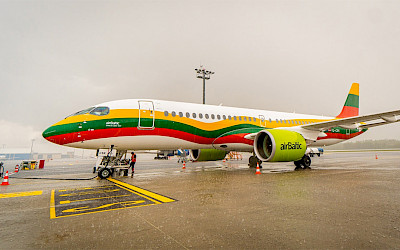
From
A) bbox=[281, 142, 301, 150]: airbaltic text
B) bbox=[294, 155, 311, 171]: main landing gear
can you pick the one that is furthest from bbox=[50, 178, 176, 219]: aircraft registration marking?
bbox=[294, 155, 311, 171]: main landing gear

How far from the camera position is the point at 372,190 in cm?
612

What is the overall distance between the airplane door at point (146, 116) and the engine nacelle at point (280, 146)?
567 centimetres

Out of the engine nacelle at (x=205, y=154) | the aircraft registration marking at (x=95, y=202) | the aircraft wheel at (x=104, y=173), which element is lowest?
the aircraft registration marking at (x=95, y=202)

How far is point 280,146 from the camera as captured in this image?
10.6m

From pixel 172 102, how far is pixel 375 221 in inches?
393

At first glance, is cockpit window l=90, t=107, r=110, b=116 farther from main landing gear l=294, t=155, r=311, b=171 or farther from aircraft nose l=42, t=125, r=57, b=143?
main landing gear l=294, t=155, r=311, b=171

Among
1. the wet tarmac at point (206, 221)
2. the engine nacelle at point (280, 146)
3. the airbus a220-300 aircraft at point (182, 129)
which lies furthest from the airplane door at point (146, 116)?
the engine nacelle at point (280, 146)

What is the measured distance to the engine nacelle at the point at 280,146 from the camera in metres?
10.5

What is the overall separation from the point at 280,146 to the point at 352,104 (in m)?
13.1

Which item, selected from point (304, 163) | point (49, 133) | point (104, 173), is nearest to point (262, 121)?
point (304, 163)

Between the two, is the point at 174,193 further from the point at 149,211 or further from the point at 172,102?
the point at 172,102

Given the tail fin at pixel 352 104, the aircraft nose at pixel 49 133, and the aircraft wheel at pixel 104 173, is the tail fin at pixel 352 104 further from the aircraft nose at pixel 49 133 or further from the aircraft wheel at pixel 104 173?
the aircraft nose at pixel 49 133

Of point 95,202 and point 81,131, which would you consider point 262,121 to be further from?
point 95,202

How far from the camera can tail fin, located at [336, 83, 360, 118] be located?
18672 millimetres
